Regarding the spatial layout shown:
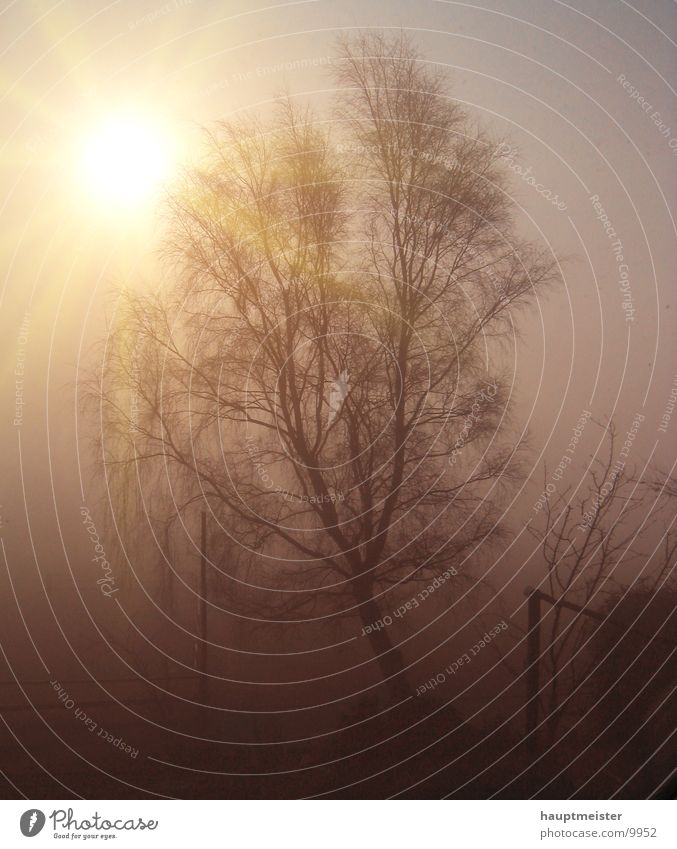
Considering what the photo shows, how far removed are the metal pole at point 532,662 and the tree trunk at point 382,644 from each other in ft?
0.72

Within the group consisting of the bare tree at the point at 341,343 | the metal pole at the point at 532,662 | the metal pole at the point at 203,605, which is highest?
the bare tree at the point at 341,343

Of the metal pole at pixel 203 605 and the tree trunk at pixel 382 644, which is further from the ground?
the metal pole at pixel 203 605

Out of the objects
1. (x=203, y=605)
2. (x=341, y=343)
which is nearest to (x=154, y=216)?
(x=341, y=343)

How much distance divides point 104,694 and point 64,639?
0.12 meters

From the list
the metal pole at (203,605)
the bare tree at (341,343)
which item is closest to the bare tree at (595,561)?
the bare tree at (341,343)

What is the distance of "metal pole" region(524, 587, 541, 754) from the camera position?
4.92 ft

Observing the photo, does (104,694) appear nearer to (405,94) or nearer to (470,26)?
(405,94)

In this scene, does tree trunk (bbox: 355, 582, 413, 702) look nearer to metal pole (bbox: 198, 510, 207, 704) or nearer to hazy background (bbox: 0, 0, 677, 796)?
hazy background (bbox: 0, 0, 677, 796)

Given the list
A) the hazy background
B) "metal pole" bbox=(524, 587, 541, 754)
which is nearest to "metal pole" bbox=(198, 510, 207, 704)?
the hazy background

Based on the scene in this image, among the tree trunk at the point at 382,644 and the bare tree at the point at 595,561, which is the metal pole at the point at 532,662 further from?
the tree trunk at the point at 382,644

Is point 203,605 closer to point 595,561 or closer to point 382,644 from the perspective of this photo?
point 382,644

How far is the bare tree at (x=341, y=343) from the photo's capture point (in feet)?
4.83

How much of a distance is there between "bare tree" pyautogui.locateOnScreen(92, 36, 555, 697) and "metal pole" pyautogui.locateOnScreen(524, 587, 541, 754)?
0.15 m
